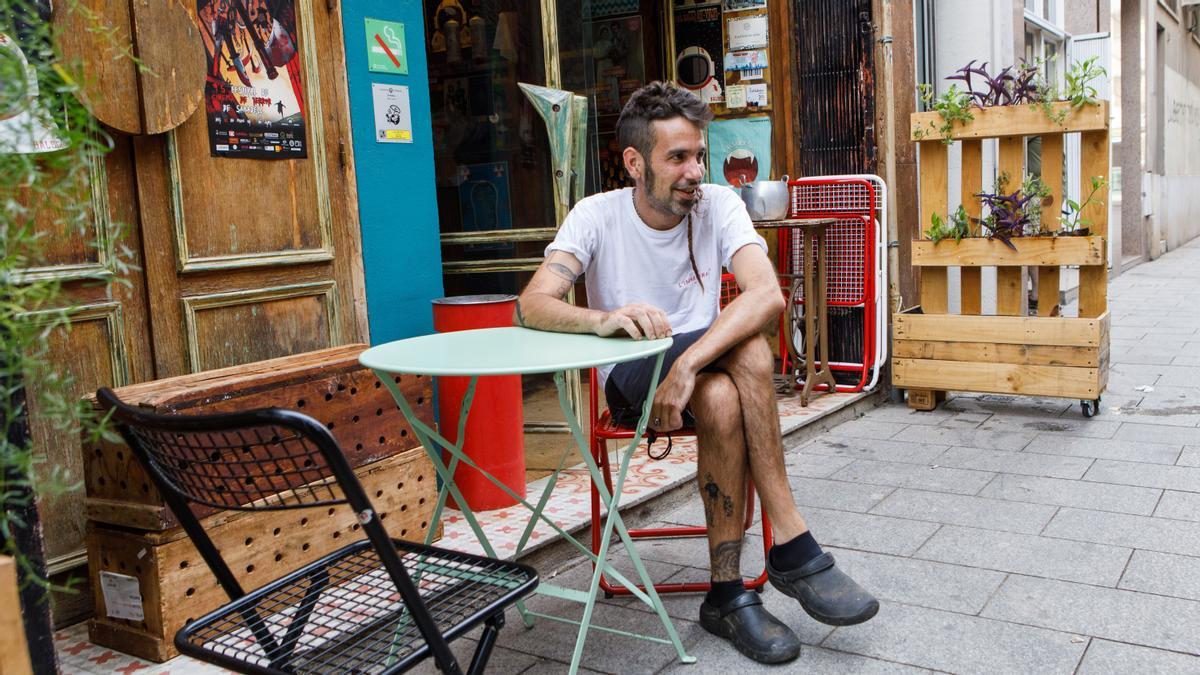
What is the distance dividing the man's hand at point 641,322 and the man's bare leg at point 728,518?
31 cm

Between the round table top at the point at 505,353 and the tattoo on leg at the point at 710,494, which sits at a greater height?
the round table top at the point at 505,353

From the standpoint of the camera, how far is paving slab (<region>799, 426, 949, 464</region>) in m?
4.88

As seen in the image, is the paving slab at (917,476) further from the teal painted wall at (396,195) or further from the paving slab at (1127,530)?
the teal painted wall at (396,195)

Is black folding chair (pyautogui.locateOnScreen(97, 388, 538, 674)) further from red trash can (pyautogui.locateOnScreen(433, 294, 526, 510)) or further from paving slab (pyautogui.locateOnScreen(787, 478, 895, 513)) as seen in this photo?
Answer: paving slab (pyautogui.locateOnScreen(787, 478, 895, 513))

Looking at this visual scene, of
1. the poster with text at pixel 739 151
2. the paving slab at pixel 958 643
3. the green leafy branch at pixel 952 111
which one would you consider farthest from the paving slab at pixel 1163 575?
the poster with text at pixel 739 151

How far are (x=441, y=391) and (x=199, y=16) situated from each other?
1545 millimetres

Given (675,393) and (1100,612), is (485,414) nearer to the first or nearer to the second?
(675,393)

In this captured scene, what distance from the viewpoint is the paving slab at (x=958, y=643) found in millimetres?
2631

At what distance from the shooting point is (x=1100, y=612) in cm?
294

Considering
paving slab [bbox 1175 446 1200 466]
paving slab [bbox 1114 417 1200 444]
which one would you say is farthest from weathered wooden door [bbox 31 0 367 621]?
paving slab [bbox 1114 417 1200 444]

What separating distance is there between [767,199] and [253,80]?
3.24 metres

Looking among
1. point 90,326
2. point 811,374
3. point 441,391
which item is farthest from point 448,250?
point 811,374

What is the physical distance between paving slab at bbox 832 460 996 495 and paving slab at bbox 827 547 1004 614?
3.03 ft

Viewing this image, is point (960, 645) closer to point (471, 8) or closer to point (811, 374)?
point (811, 374)
